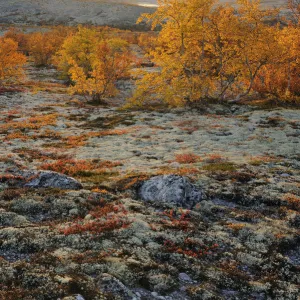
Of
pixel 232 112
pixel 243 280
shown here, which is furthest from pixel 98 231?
pixel 232 112

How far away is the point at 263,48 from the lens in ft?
134

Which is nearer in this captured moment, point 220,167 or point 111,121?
point 220,167

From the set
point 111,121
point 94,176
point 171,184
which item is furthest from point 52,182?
point 111,121

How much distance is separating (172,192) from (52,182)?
Answer: 667cm

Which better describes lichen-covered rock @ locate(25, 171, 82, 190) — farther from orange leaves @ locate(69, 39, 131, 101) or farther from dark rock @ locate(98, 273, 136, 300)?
orange leaves @ locate(69, 39, 131, 101)

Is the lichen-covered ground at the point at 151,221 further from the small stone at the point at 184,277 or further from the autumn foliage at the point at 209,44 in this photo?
the autumn foliage at the point at 209,44

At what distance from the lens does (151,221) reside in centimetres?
1375

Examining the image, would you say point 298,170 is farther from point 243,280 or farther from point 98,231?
point 98,231

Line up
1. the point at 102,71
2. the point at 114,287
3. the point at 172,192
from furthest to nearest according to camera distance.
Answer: the point at 102,71 → the point at 172,192 → the point at 114,287

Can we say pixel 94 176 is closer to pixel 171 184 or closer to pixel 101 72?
pixel 171 184

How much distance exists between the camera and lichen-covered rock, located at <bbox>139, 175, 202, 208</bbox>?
16.2m

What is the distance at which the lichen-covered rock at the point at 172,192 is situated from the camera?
16.2m

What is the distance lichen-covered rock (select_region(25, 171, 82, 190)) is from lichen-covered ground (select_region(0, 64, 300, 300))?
2.79 feet

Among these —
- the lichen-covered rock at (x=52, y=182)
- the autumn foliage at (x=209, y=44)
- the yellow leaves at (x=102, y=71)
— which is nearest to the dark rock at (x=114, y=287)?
the lichen-covered rock at (x=52, y=182)
